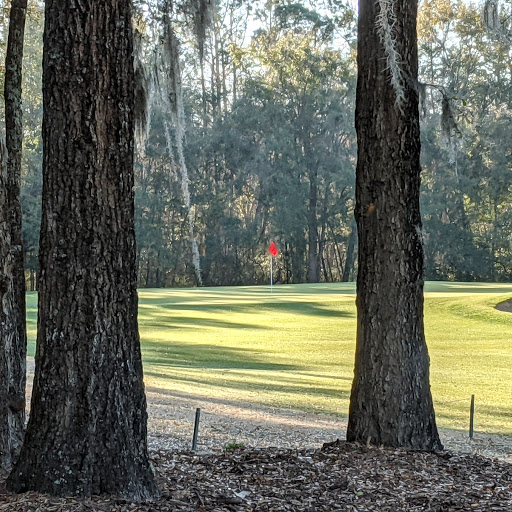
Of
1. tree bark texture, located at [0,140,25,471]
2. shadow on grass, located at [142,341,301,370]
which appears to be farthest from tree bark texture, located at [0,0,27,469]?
shadow on grass, located at [142,341,301,370]

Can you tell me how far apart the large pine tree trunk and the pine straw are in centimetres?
21

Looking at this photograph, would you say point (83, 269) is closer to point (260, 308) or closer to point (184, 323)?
point (184, 323)

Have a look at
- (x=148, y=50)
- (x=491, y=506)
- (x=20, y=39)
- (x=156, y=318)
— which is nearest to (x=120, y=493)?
(x=491, y=506)

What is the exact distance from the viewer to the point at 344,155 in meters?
43.0

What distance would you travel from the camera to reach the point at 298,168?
42.9m

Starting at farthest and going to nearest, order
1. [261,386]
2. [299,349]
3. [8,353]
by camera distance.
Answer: [299,349]
[261,386]
[8,353]

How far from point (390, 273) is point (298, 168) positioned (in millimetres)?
37551

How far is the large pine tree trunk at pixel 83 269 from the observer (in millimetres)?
4059

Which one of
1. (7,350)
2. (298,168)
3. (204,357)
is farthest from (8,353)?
(298,168)

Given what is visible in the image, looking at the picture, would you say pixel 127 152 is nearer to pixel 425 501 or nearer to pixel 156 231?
pixel 425 501

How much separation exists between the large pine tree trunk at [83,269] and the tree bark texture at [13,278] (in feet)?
3.16

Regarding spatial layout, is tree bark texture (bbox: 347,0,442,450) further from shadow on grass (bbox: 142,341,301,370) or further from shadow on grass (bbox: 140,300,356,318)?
shadow on grass (bbox: 140,300,356,318)

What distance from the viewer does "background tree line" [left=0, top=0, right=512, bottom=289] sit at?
41.9 metres

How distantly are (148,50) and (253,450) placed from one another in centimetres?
368
